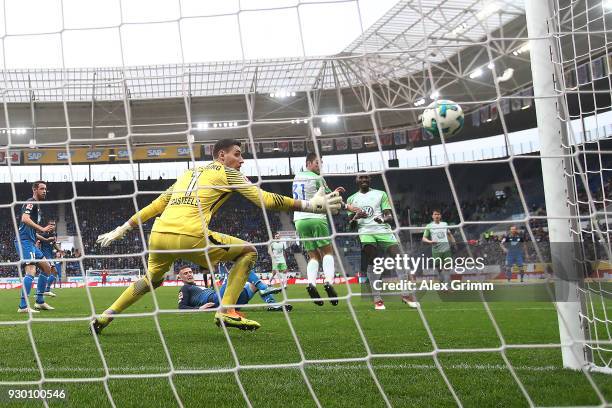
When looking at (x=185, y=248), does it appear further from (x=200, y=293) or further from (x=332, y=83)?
(x=332, y=83)

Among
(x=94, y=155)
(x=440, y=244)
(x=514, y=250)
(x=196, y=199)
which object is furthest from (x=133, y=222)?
(x=94, y=155)

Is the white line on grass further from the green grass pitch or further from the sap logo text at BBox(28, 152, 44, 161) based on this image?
the sap logo text at BBox(28, 152, 44, 161)

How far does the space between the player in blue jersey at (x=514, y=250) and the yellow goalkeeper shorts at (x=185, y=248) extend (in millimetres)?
7263

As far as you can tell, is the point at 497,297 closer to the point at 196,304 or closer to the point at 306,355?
the point at 196,304

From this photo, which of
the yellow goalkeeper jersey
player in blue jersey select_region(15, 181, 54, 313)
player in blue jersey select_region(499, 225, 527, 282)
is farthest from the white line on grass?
player in blue jersey select_region(499, 225, 527, 282)

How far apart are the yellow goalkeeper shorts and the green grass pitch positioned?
1.98ft

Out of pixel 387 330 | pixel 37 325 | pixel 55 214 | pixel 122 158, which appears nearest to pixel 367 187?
pixel 387 330

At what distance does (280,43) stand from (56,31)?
1763 millimetres

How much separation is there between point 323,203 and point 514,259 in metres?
7.87

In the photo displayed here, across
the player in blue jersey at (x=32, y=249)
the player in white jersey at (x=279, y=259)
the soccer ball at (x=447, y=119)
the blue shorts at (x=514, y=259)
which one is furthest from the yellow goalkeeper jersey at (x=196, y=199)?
the blue shorts at (x=514, y=259)

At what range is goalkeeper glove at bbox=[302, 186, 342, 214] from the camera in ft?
9.86

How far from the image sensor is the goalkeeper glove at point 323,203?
3.01m

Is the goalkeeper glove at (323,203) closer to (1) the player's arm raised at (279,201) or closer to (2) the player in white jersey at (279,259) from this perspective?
(1) the player's arm raised at (279,201)

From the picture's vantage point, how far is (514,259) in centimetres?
998
